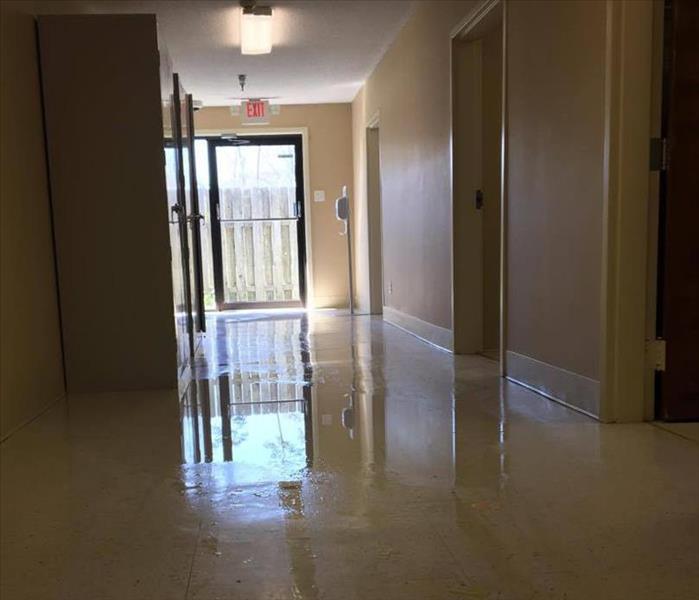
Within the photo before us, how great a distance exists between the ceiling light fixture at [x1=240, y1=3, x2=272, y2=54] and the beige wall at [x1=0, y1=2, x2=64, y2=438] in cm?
167

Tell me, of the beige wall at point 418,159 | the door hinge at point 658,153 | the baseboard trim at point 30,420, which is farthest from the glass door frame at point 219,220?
the door hinge at point 658,153

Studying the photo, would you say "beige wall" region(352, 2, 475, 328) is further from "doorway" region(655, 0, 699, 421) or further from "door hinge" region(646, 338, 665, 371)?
"door hinge" region(646, 338, 665, 371)

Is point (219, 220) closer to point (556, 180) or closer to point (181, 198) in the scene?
point (181, 198)

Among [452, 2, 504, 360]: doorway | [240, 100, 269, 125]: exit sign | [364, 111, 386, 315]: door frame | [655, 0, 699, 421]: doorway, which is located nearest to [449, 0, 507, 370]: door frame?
[452, 2, 504, 360]: doorway

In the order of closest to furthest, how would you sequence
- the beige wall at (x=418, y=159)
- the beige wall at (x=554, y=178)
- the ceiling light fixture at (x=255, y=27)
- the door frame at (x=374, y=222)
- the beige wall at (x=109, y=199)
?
the beige wall at (x=554, y=178) → the beige wall at (x=109, y=199) → the beige wall at (x=418, y=159) → the ceiling light fixture at (x=255, y=27) → the door frame at (x=374, y=222)

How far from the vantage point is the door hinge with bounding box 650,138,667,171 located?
6.84ft

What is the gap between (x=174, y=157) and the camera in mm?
3256

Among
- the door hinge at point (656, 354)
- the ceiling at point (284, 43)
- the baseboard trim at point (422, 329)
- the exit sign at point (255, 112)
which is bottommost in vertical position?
the baseboard trim at point (422, 329)

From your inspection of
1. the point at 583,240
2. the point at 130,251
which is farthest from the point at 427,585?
the point at 130,251

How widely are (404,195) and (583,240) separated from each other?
2535 millimetres

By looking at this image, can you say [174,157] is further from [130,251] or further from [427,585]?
[427,585]

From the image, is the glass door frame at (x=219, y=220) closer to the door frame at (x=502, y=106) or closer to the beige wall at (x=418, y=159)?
the beige wall at (x=418, y=159)

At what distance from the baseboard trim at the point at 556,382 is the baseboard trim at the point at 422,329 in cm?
88

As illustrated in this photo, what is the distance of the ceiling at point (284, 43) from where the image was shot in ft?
13.2
